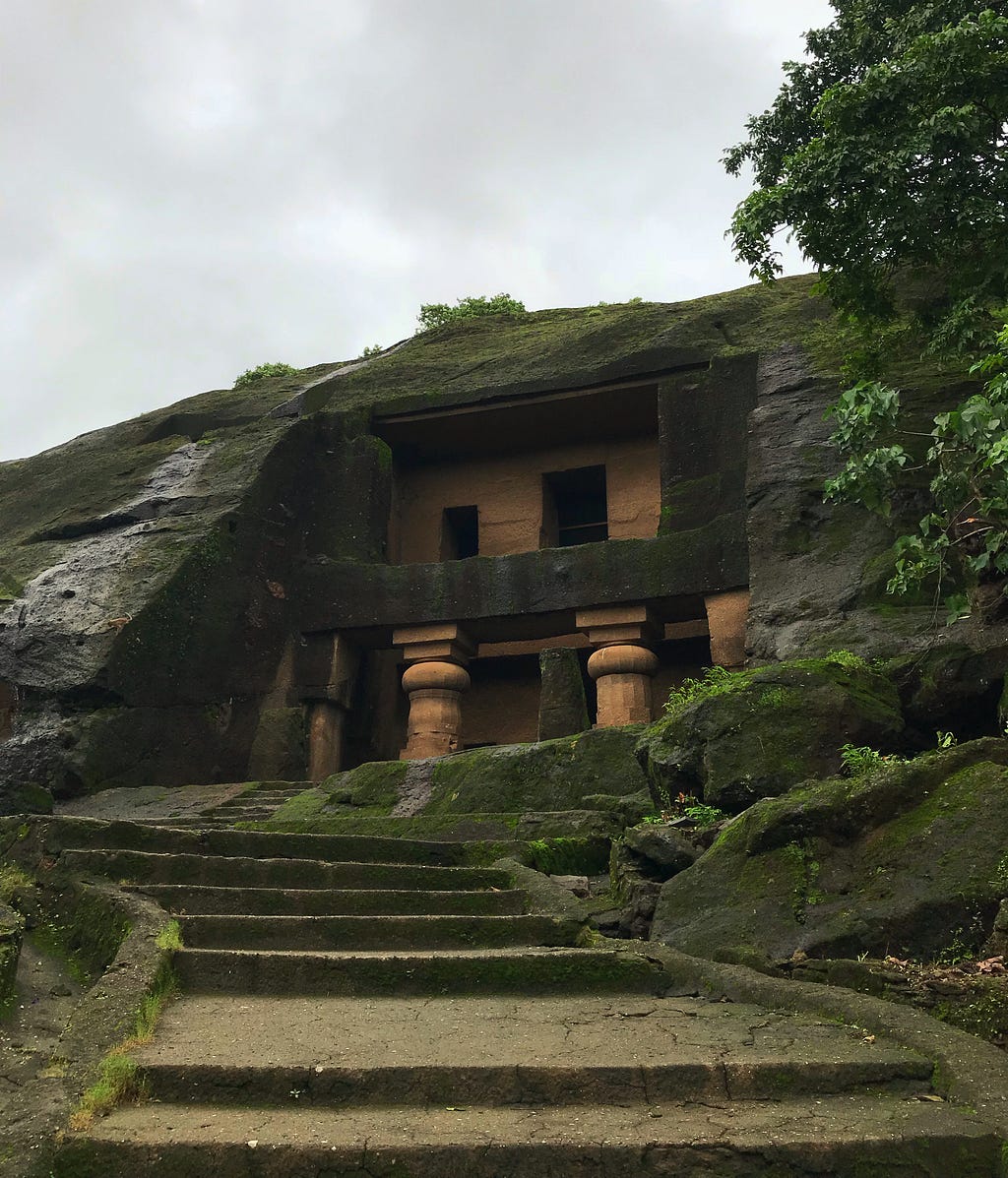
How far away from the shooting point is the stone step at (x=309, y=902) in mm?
5773

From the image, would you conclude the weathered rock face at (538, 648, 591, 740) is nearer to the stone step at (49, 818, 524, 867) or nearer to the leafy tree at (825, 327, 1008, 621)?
the leafy tree at (825, 327, 1008, 621)

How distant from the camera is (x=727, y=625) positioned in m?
13.4

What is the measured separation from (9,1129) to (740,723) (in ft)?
16.2

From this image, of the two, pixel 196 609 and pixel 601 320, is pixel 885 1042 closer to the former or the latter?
pixel 196 609

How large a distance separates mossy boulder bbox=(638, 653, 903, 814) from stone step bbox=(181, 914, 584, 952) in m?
1.91

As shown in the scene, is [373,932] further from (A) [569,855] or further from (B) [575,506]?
(B) [575,506]

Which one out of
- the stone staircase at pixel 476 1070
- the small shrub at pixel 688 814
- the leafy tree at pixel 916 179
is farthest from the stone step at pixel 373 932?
the leafy tree at pixel 916 179

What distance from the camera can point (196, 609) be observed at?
1332cm

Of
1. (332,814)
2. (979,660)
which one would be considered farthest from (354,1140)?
(332,814)

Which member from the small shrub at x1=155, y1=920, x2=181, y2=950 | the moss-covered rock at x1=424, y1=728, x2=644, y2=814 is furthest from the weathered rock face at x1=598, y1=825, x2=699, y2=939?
the moss-covered rock at x1=424, y1=728, x2=644, y2=814

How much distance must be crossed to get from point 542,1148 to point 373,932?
2.36 meters

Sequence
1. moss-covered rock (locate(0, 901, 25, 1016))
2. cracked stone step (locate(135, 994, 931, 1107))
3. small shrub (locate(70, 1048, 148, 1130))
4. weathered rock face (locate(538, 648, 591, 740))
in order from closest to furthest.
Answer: small shrub (locate(70, 1048, 148, 1130)) < cracked stone step (locate(135, 994, 931, 1107)) < moss-covered rock (locate(0, 901, 25, 1016)) < weathered rock face (locate(538, 648, 591, 740))

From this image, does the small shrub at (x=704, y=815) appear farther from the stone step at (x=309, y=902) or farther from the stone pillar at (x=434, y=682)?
the stone pillar at (x=434, y=682)

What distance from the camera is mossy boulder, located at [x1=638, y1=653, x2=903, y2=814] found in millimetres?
6898
